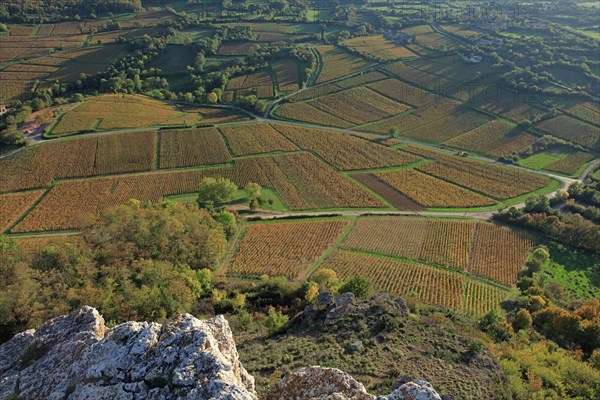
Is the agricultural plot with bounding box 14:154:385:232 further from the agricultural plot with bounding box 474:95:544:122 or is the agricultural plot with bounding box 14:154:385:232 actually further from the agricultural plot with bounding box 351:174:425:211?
the agricultural plot with bounding box 474:95:544:122

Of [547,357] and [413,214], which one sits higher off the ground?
[547,357]

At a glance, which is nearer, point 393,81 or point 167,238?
point 167,238

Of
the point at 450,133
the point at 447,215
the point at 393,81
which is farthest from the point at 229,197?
the point at 393,81

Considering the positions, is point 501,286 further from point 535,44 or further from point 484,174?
point 535,44

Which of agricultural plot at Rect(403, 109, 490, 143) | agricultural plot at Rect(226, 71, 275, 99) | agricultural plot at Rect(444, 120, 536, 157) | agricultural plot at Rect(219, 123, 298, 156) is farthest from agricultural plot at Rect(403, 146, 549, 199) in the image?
agricultural plot at Rect(226, 71, 275, 99)

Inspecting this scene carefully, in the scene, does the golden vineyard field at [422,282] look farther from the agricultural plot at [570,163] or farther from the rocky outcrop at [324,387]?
the agricultural plot at [570,163]

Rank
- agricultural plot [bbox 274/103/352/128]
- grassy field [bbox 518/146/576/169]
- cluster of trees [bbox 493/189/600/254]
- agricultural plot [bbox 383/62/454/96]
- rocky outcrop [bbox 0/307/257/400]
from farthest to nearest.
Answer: agricultural plot [bbox 383/62/454/96]
agricultural plot [bbox 274/103/352/128]
grassy field [bbox 518/146/576/169]
cluster of trees [bbox 493/189/600/254]
rocky outcrop [bbox 0/307/257/400]

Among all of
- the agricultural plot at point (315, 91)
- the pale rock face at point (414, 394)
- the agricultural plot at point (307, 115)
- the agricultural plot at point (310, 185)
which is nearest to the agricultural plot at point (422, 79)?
the agricultural plot at point (315, 91)
